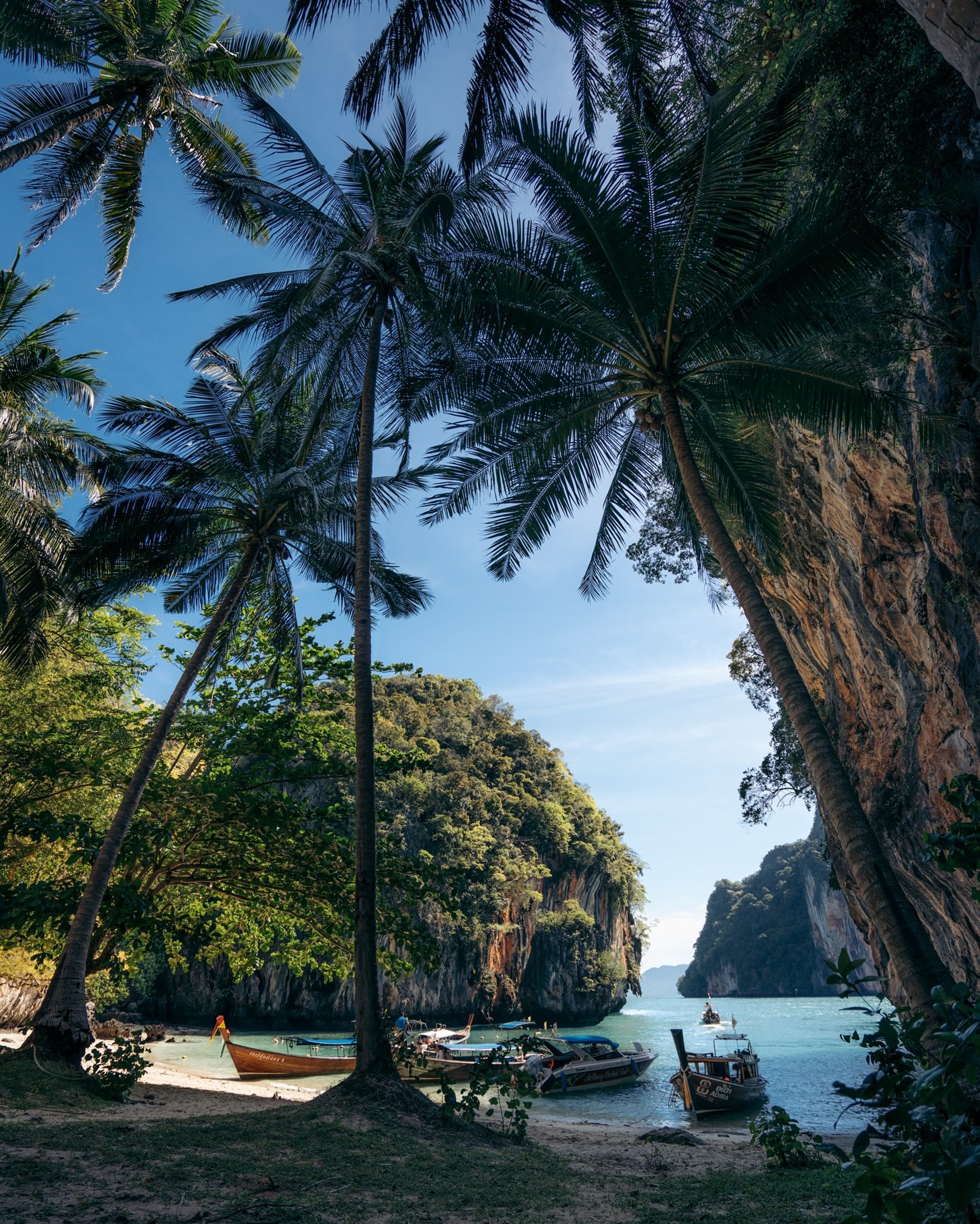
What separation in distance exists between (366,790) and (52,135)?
10285mm

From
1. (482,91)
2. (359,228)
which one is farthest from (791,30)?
(359,228)

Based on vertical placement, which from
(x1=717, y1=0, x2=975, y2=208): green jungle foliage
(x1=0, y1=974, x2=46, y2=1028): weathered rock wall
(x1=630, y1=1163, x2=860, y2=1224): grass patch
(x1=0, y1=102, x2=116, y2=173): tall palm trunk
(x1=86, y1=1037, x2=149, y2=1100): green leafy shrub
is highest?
(x1=0, y1=102, x2=116, y2=173): tall palm trunk

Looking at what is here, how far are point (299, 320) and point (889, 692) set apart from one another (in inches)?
446

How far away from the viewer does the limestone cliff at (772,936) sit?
102m

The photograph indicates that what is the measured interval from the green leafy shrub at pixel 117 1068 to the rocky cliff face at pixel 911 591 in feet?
37.1

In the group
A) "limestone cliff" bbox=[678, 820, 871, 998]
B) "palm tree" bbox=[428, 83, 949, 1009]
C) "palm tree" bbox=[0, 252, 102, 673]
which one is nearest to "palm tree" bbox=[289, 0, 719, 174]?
"palm tree" bbox=[428, 83, 949, 1009]

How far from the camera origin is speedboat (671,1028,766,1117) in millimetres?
18750

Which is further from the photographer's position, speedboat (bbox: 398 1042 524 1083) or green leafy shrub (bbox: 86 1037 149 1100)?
speedboat (bbox: 398 1042 524 1083)

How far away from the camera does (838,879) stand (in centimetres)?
1521

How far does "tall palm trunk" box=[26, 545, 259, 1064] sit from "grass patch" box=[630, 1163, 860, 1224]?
739cm

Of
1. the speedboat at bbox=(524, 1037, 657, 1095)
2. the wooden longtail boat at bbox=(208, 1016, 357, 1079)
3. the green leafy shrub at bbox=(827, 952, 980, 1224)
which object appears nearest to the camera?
the green leafy shrub at bbox=(827, 952, 980, 1224)

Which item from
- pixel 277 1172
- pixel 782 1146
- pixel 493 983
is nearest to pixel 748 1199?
pixel 782 1146

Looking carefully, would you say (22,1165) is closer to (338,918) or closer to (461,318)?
(338,918)

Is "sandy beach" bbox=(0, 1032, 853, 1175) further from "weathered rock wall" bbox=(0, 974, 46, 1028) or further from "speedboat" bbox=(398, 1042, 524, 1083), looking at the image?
"weathered rock wall" bbox=(0, 974, 46, 1028)
